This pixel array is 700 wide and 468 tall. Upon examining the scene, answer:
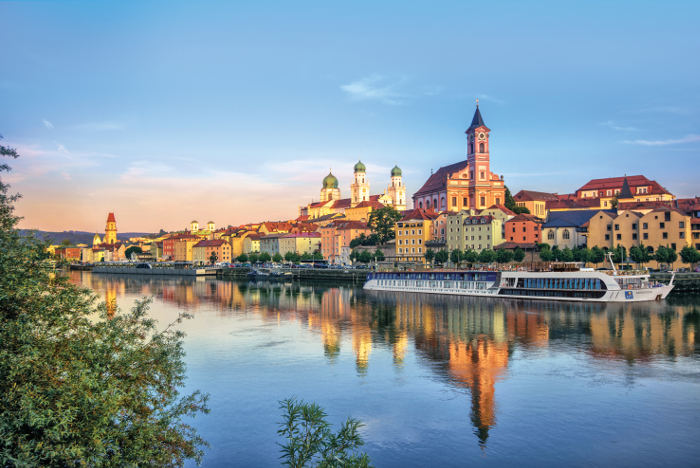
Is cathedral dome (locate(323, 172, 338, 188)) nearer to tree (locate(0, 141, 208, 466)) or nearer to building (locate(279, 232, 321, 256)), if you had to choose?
building (locate(279, 232, 321, 256))

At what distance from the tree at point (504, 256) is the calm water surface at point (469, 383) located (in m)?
32.9

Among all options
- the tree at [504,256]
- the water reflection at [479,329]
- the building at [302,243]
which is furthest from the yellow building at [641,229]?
the building at [302,243]

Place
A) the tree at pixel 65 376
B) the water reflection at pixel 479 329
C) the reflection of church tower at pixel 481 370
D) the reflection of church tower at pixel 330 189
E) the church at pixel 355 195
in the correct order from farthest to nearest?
the reflection of church tower at pixel 330 189
the church at pixel 355 195
the water reflection at pixel 479 329
the reflection of church tower at pixel 481 370
the tree at pixel 65 376

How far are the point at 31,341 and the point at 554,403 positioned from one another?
612 inches

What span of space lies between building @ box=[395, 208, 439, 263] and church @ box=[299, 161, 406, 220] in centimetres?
5820

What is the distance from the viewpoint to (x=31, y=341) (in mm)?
10164

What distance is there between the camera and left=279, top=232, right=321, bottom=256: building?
117000 millimetres

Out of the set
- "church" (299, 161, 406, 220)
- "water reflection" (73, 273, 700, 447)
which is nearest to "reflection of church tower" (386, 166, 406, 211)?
"church" (299, 161, 406, 220)

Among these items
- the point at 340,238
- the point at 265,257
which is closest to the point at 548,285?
the point at 340,238

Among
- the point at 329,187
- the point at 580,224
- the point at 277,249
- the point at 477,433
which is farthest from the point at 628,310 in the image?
the point at 329,187

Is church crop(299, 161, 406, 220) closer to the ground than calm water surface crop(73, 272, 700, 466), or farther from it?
farther from it

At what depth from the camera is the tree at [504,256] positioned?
73.9 metres

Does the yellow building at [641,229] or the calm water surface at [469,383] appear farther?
the yellow building at [641,229]

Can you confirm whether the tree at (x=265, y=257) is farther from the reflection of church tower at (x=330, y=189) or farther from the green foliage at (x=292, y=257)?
the reflection of church tower at (x=330, y=189)
